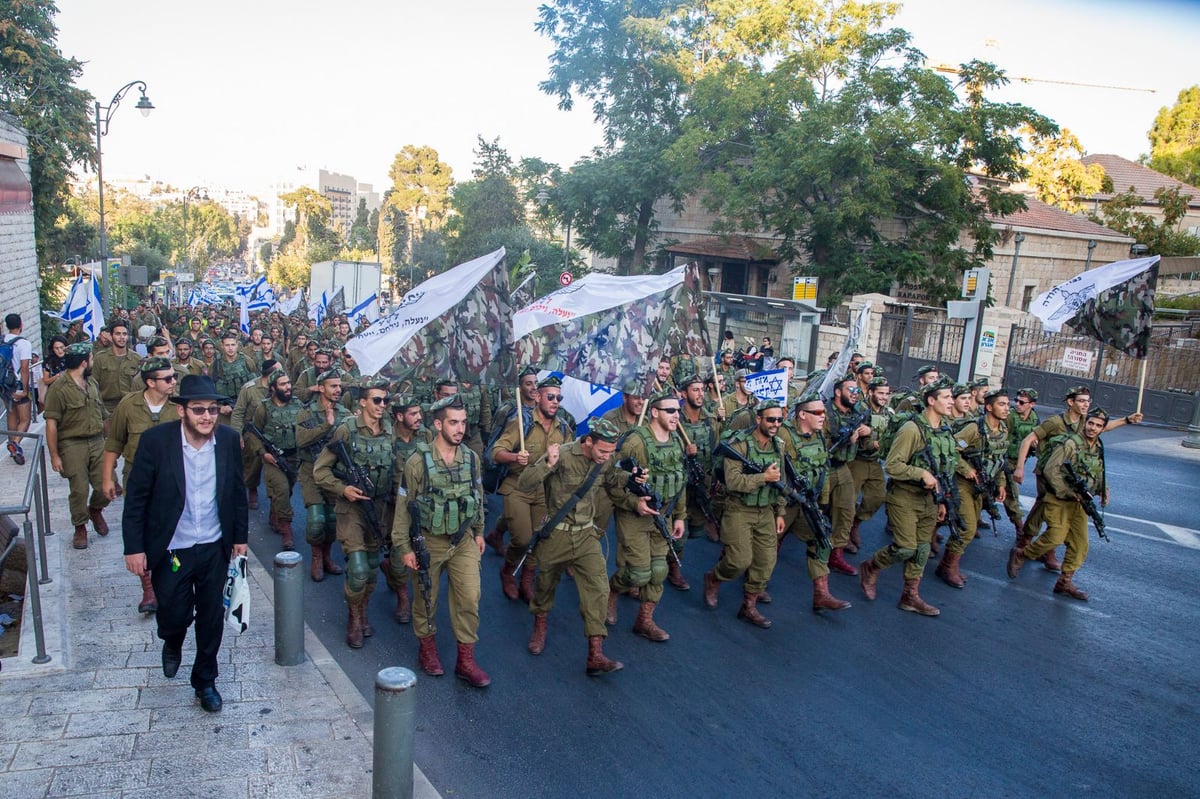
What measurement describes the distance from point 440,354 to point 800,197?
19998 mm

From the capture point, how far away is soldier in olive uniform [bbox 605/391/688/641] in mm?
6414

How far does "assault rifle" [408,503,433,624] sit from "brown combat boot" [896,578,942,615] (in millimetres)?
4133

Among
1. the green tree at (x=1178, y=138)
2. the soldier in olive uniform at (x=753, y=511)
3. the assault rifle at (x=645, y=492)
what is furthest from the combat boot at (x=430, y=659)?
the green tree at (x=1178, y=138)

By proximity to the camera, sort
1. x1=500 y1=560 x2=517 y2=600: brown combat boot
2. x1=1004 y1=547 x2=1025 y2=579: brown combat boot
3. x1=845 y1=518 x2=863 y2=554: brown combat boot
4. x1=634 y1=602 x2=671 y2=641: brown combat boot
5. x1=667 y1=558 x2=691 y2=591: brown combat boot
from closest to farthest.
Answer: x1=634 y1=602 x2=671 y2=641: brown combat boot
x1=500 y1=560 x2=517 y2=600: brown combat boot
x1=667 y1=558 x2=691 y2=591: brown combat boot
x1=1004 y1=547 x2=1025 y2=579: brown combat boot
x1=845 y1=518 x2=863 y2=554: brown combat boot

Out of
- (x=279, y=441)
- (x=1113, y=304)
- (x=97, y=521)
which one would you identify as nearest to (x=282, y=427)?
(x=279, y=441)

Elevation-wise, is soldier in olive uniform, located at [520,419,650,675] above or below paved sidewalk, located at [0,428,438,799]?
above

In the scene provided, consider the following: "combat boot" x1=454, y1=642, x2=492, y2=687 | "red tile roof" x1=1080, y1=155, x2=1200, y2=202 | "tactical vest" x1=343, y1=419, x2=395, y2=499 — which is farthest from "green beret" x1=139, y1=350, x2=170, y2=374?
"red tile roof" x1=1080, y1=155, x2=1200, y2=202

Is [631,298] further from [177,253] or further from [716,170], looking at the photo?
[177,253]

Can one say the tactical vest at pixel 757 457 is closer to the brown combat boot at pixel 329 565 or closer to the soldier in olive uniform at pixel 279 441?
the brown combat boot at pixel 329 565

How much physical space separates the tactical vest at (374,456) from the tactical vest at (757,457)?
2745 millimetres

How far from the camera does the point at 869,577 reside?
25.2 feet

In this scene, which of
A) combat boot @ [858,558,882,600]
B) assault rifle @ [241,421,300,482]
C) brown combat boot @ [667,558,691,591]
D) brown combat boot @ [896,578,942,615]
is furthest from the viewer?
assault rifle @ [241,421,300,482]

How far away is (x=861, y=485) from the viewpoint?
881 centimetres

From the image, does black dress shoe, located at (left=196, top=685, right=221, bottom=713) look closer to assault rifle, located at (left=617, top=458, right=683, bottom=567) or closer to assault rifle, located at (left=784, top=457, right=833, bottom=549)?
assault rifle, located at (left=617, top=458, right=683, bottom=567)
